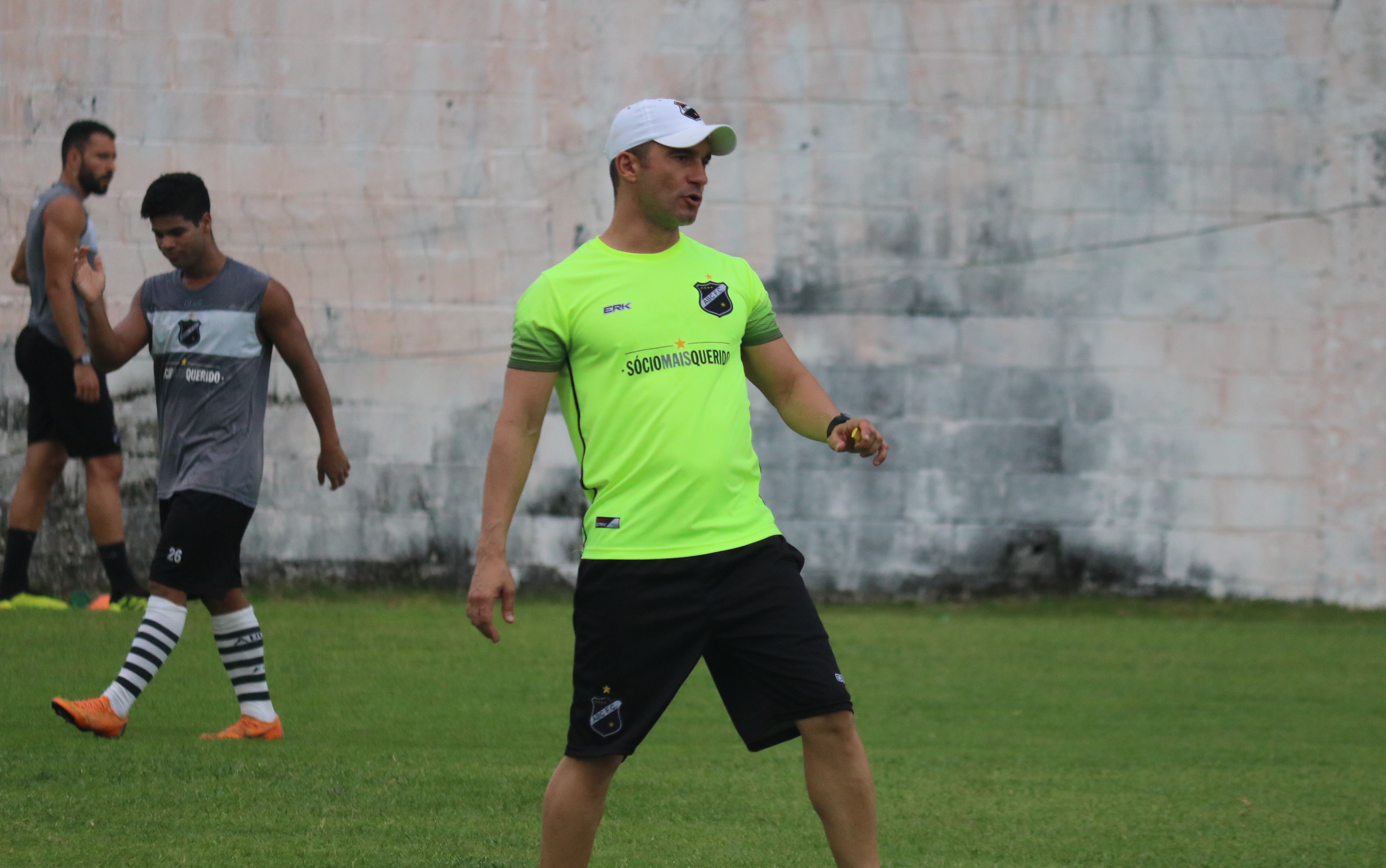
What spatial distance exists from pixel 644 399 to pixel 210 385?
260cm

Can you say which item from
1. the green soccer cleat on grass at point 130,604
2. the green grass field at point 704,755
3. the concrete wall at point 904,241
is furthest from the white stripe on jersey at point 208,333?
the concrete wall at point 904,241

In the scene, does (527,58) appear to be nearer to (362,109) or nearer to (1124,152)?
(362,109)

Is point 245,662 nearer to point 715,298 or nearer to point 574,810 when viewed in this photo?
point 574,810

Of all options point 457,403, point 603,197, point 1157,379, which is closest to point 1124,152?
point 1157,379

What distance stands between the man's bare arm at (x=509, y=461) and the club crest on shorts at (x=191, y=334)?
2.38m

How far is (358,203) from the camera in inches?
363

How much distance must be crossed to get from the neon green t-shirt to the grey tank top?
5147 millimetres

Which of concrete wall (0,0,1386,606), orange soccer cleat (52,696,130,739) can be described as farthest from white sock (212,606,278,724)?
concrete wall (0,0,1386,606)

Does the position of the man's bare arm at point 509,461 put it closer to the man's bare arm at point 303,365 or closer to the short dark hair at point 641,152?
the short dark hair at point 641,152

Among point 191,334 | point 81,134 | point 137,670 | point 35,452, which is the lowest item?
point 137,670

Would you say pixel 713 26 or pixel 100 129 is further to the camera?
pixel 713 26

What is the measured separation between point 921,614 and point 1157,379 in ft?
6.66

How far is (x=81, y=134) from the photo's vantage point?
7863 millimetres

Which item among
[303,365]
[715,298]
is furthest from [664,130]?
[303,365]
